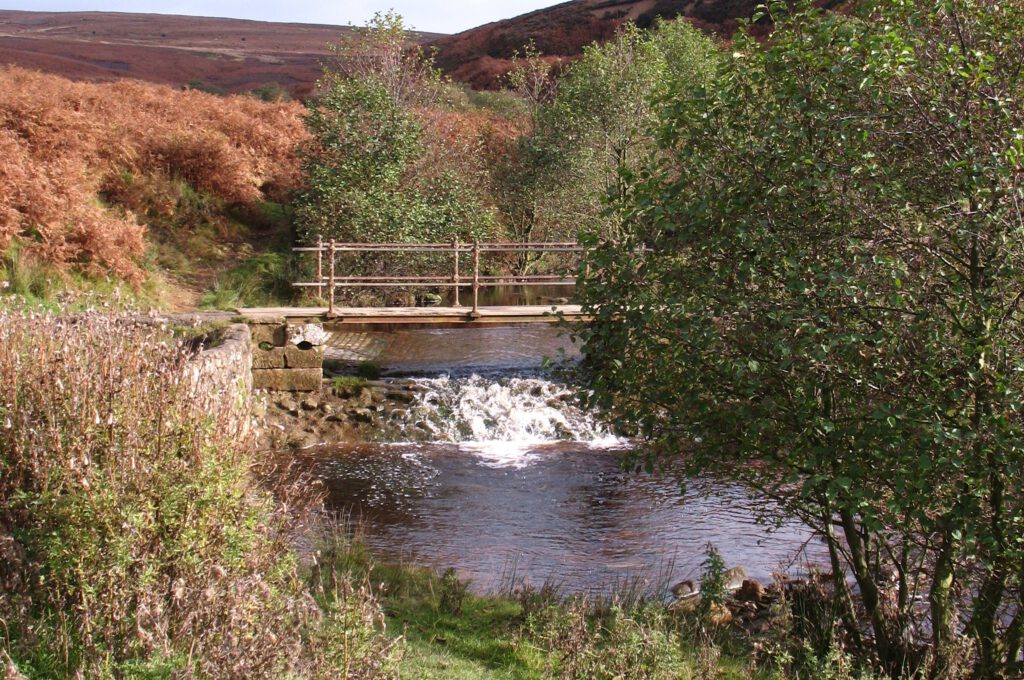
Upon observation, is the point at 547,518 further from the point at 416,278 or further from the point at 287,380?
the point at 416,278

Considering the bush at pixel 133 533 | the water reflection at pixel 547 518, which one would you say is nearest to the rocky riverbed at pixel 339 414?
the water reflection at pixel 547 518

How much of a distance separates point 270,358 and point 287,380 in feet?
1.31

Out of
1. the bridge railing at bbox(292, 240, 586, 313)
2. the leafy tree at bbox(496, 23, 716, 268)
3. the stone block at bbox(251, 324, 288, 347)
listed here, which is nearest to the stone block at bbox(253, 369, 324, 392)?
the stone block at bbox(251, 324, 288, 347)

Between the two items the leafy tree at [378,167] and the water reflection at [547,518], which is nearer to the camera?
the water reflection at [547,518]

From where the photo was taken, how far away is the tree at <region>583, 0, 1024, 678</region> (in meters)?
4.46

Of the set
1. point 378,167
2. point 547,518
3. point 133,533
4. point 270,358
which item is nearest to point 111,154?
point 378,167

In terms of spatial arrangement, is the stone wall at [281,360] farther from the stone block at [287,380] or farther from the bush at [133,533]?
the bush at [133,533]

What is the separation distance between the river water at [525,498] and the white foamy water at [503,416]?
0.07ft

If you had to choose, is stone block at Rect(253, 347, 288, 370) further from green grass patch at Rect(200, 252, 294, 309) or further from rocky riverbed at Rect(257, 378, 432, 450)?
green grass patch at Rect(200, 252, 294, 309)

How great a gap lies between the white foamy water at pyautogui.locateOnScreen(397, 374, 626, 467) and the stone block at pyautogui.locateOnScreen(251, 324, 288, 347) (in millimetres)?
2083

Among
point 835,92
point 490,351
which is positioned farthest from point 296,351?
point 835,92

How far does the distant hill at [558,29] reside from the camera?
4853cm

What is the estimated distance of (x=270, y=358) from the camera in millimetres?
14336

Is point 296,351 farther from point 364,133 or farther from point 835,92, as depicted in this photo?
point 835,92
